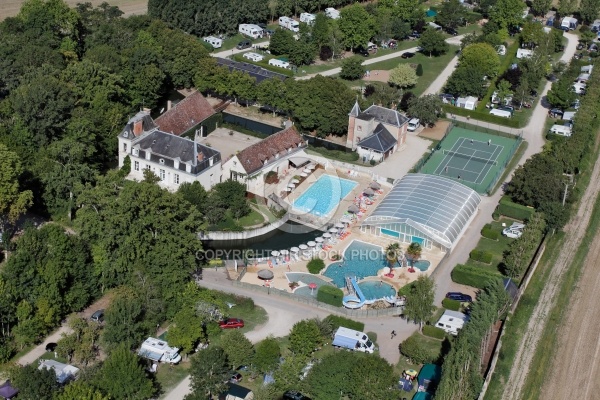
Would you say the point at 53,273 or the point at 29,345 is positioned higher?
the point at 53,273

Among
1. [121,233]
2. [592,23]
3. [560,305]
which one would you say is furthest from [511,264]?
[592,23]

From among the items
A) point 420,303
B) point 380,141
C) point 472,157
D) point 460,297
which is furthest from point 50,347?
point 472,157

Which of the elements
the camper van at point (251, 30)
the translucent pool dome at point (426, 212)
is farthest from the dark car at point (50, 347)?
the camper van at point (251, 30)

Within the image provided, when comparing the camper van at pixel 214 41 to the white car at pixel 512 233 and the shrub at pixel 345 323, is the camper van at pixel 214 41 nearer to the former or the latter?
the white car at pixel 512 233

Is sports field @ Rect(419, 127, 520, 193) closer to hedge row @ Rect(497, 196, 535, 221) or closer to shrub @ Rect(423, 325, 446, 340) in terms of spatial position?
hedge row @ Rect(497, 196, 535, 221)

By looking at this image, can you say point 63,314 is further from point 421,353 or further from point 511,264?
point 511,264

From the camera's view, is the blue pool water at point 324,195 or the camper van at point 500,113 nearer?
the blue pool water at point 324,195

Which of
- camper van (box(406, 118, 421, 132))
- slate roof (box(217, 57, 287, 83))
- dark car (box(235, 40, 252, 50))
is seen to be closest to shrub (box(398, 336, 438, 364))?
camper van (box(406, 118, 421, 132))

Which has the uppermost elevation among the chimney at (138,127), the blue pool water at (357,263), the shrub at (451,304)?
the chimney at (138,127)

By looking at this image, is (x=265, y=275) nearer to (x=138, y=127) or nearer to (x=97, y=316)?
(x=97, y=316)
